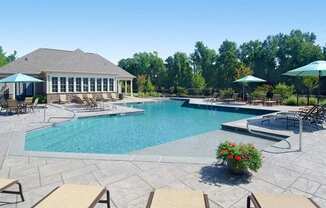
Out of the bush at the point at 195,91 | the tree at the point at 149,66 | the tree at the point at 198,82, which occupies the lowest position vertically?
the bush at the point at 195,91

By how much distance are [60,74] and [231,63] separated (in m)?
23.9

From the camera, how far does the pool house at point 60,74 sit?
71.3 feet

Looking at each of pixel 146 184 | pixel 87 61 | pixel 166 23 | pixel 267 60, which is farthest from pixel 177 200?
pixel 267 60

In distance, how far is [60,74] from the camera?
72.6 feet

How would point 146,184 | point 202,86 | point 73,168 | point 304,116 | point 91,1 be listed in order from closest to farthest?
point 146,184 < point 73,168 < point 304,116 < point 91,1 < point 202,86

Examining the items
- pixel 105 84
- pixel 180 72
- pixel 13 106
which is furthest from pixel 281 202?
pixel 180 72

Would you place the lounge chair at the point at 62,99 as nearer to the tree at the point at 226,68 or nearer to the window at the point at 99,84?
the window at the point at 99,84

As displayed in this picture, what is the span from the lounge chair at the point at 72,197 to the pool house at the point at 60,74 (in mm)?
20260

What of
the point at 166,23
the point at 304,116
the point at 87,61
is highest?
the point at 166,23

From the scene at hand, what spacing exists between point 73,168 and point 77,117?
29.2ft

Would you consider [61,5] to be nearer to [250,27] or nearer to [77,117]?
[77,117]

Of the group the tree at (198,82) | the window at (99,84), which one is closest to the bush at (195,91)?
the tree at (198,82)

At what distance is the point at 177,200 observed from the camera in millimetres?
2934

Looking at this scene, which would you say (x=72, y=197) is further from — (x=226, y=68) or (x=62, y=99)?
(x=226, y=68)
